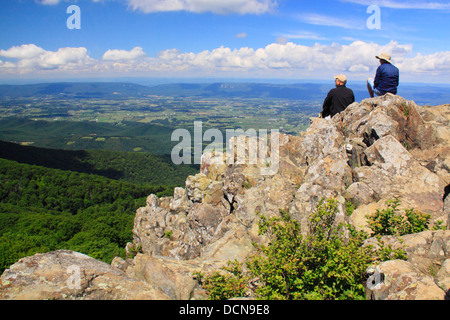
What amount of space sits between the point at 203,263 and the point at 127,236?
160ft

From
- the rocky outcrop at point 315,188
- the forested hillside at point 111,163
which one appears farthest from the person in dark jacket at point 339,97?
the forested hillside at point 111,163

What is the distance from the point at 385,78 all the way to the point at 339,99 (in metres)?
2.92

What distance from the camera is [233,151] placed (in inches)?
735

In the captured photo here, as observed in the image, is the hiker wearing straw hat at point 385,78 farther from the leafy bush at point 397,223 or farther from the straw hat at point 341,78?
the leafy bush at point 397,223

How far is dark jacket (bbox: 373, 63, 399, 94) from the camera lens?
15836mm

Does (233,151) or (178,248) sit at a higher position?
(233,151)

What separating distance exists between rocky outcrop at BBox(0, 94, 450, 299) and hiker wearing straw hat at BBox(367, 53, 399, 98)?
1.01 m

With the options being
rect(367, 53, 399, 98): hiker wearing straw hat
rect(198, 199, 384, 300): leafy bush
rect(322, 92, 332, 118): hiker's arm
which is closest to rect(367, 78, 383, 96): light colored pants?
rect(367, 53, 399, 98): hiker wearing straw hat

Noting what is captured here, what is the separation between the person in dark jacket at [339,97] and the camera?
58.7ft

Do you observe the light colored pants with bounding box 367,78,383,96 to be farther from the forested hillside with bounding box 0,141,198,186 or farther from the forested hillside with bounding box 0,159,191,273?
the forested hillside with bounding box 0,141,198,186

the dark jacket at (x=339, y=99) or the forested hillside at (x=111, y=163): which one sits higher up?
the dark jacket at (x=339, y=99)
